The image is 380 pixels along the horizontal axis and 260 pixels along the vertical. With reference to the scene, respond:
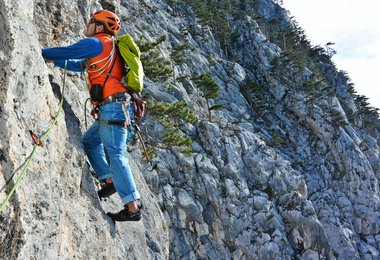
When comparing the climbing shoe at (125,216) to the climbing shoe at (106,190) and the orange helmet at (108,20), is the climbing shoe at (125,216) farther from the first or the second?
the orange helmet at (108,20)

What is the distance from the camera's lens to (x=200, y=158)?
29203mm

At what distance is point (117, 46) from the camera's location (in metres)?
4.82

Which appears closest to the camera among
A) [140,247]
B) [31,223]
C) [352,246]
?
[31,223]

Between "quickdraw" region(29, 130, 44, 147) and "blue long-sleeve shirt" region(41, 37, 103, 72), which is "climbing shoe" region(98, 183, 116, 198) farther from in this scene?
"blue long-sleeve shirt" region(41, 37, 103, 72)

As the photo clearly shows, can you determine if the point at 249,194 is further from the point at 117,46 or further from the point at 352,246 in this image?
the point at 117,46

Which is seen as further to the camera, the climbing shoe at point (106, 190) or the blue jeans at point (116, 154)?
the climbing shoe at point (106, 190)

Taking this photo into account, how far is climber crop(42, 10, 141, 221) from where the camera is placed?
4.46m

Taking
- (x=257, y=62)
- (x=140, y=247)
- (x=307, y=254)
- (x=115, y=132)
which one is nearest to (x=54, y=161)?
(x=115, y=132)

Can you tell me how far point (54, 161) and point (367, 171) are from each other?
50.0 metres

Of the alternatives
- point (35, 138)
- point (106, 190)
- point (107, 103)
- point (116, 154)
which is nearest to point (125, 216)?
point (106, 190)

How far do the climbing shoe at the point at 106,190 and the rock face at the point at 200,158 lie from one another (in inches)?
7.0

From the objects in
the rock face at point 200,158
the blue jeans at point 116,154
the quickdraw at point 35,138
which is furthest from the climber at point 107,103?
Answer: the quickdraw at point 35,138

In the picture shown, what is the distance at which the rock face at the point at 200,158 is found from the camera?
11.1ft

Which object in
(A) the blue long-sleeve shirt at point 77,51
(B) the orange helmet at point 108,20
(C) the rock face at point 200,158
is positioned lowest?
(C) the rock face at point 200,158
